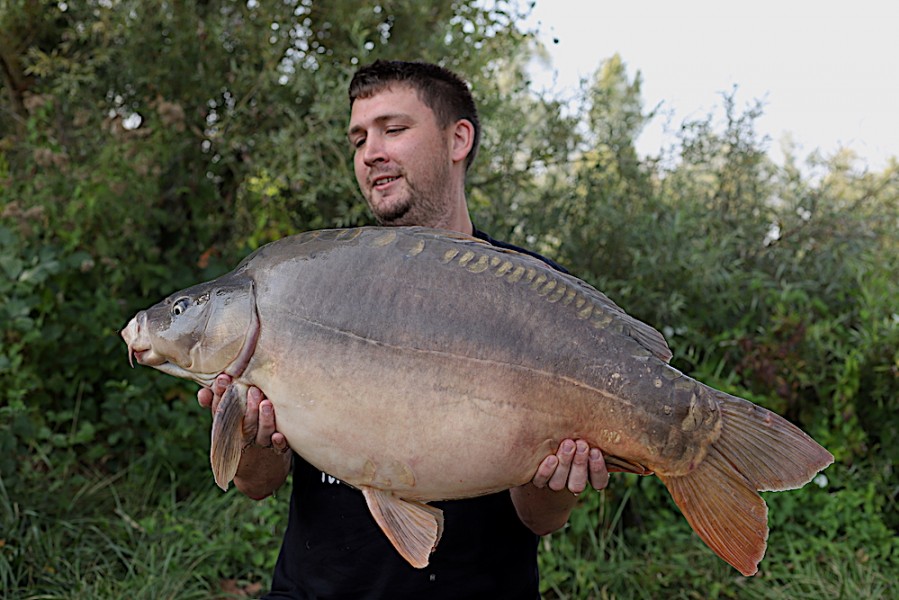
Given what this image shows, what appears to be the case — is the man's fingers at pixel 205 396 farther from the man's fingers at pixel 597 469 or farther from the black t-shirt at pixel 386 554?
the man's fingers at pixel 597 469

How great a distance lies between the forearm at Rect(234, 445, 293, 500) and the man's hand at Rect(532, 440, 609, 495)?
0.60 m

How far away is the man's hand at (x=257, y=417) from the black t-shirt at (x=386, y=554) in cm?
39

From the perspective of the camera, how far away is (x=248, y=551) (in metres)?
3.36

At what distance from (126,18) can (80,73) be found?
395 millimetres

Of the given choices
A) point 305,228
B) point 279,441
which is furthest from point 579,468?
point 305,228

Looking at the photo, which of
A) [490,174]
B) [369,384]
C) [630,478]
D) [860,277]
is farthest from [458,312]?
[860,277]

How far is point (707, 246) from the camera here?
3939 millimetres

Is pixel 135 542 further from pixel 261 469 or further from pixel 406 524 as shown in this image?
pixel 406 524

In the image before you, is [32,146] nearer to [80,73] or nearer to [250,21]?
[80,73]

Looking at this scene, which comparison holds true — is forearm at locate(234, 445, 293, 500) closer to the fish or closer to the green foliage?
the fish

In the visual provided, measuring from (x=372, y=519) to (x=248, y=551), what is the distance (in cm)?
167

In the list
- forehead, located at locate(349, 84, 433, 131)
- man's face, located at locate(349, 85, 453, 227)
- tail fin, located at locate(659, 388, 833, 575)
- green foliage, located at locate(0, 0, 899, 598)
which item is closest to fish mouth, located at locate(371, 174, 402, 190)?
man's face, located at locate(349, 85, 453, 227)

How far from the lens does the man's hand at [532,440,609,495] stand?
1.49 metres

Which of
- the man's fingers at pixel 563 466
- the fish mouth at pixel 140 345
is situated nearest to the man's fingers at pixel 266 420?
the fish mouth at pixel 140 345
